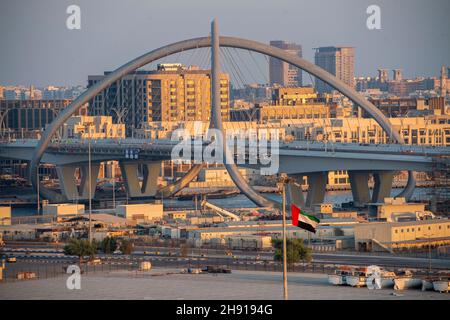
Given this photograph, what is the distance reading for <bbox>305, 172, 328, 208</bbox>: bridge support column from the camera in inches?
2616

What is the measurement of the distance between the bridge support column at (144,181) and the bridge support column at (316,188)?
14.6 m

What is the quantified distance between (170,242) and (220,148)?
800 inches

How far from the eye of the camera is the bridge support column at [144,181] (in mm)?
80562

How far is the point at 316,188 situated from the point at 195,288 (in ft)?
106

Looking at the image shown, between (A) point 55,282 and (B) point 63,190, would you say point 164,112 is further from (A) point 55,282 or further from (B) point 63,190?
(A) point 55,282

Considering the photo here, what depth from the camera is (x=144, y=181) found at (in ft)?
268

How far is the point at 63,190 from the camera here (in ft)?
261

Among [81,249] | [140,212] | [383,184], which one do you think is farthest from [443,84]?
[81,249]

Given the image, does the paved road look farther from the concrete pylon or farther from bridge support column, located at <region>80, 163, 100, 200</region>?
bridge support column, located at <region>80, 163, 100, 200</region>

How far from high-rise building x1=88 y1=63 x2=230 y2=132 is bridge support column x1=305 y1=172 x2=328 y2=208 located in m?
49.9

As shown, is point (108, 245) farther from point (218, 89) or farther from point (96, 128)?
point (96, 128)

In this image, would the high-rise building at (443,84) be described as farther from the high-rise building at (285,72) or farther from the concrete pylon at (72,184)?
the concrete pylon at (72,184)

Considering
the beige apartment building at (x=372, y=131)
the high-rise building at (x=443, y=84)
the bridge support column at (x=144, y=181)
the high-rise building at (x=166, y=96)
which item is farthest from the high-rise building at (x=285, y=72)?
the bridge support column at (x=144, y=181)

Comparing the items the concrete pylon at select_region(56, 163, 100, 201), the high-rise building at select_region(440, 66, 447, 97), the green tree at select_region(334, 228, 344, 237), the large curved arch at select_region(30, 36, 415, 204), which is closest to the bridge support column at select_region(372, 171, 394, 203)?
the large curved arch at select_region(30, 36, 415, 204)
